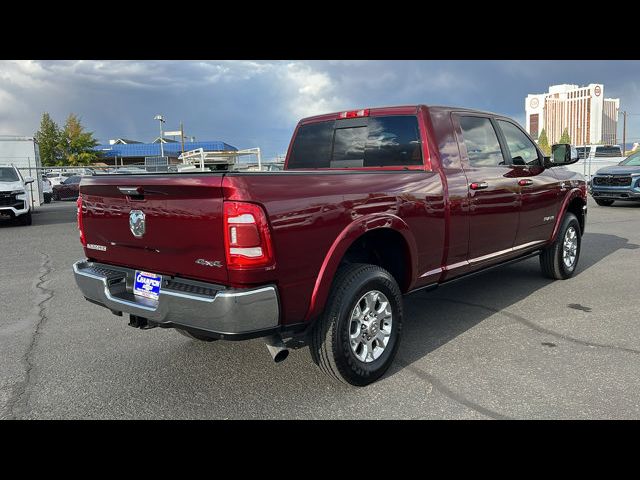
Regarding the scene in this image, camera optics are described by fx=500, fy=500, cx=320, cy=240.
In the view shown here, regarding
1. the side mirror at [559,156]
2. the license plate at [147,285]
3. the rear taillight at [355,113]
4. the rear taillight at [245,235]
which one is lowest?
the license plate at [147,285]

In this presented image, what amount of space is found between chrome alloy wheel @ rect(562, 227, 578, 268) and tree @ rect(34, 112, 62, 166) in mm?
55254

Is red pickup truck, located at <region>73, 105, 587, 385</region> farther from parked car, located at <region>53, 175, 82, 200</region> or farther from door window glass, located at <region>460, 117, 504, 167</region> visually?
parked car, located at <region>53, 175, 82, 200</region>

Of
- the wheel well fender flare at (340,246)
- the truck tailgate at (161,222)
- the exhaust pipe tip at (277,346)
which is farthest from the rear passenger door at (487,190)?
the truck tailgate at (161,222)

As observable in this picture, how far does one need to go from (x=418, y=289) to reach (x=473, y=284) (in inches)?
92.5

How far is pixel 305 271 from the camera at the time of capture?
2.88 meters

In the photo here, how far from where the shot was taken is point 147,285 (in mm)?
3100

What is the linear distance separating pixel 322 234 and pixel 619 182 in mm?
14072

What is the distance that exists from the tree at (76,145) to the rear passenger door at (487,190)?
54341mm

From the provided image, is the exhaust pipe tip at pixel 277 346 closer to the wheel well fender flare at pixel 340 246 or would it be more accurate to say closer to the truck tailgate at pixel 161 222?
the wheel well fender flare at pixel 340 246

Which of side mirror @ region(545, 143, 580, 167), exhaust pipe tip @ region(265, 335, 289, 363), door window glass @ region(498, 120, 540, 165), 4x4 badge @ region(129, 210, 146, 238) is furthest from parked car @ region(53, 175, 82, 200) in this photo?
exhaust pipe tip @ region(265, 335, 289, 363)

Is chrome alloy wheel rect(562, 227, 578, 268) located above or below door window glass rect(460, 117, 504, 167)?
below

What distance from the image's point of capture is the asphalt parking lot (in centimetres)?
302

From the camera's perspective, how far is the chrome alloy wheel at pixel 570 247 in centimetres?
602
